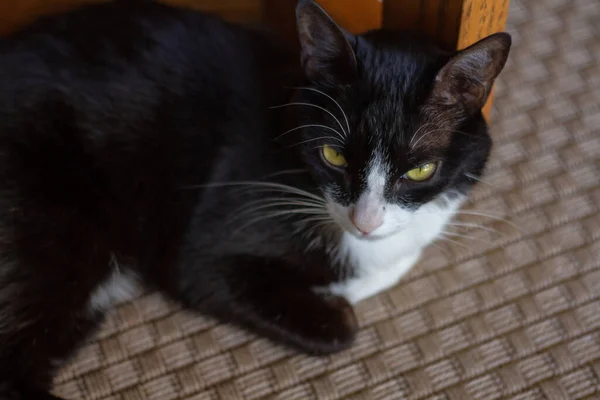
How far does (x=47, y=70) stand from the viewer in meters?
1.12

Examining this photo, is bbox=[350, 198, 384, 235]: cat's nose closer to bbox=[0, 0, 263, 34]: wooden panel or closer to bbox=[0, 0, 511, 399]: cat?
bbox=[0, 0, 511, 399]: cat

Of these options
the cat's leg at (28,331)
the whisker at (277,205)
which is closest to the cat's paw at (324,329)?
the whisker at (277,205)

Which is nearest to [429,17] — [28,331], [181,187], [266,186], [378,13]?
[378,13]

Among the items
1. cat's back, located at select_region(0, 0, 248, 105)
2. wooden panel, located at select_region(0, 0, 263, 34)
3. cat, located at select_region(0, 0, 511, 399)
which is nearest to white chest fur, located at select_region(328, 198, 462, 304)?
cat, located at select_region(0, 0, 511, 399)

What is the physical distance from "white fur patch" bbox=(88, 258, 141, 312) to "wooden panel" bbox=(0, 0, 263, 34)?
22.7 inches

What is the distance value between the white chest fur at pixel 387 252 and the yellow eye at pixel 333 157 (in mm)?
176

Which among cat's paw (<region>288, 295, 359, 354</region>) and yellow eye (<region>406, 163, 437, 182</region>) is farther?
cat's paw (<region>288, 295, 359, 354</region>)

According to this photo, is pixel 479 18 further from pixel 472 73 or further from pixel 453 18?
pixel 472 73

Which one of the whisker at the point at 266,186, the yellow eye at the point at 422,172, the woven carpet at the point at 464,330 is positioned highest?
the yellow eye at the point at 422,172

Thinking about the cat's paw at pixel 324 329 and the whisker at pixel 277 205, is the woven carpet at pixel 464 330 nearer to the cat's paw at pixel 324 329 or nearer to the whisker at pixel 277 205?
the cat's paw at pixel 324 329

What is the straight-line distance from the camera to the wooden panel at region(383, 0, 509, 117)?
110 centimetres

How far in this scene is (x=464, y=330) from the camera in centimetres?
120

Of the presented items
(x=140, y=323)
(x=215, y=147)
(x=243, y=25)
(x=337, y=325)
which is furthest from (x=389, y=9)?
(x=140, y=323)

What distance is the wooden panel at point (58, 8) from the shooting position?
1.49 meters
